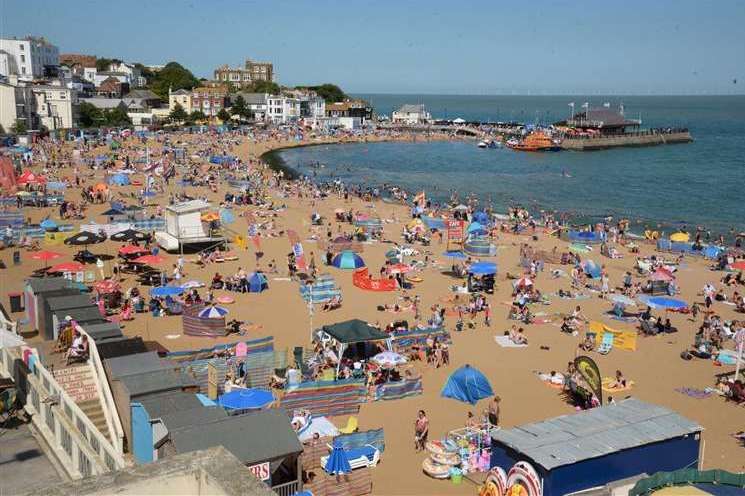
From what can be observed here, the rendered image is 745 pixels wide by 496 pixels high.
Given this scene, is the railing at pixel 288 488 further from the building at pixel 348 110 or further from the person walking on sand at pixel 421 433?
the building at pixel 348 110

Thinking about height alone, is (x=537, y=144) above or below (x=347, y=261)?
above

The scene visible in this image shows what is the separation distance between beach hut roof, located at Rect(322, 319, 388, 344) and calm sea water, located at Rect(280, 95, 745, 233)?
29251 millimetres

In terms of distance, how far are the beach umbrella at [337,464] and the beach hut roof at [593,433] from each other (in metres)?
2.47

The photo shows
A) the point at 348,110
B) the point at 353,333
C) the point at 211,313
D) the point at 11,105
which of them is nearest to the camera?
the point at 353,333

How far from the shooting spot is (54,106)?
7412cm

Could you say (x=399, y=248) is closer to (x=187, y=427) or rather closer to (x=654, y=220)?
(x=187, y=427)

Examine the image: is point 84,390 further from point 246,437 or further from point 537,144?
point 537,144

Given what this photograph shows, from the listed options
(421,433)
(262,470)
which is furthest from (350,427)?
(262,470)

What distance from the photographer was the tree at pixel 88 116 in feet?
254

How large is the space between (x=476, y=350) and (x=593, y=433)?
744cm

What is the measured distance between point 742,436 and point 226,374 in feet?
32.3

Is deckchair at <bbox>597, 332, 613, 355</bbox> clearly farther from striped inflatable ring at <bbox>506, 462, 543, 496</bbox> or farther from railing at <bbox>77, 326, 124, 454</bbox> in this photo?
railing at <bbox>77, 326, 124, 454</bbox>

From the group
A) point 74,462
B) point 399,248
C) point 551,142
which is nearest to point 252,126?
point 551,142

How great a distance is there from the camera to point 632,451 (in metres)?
9.90
